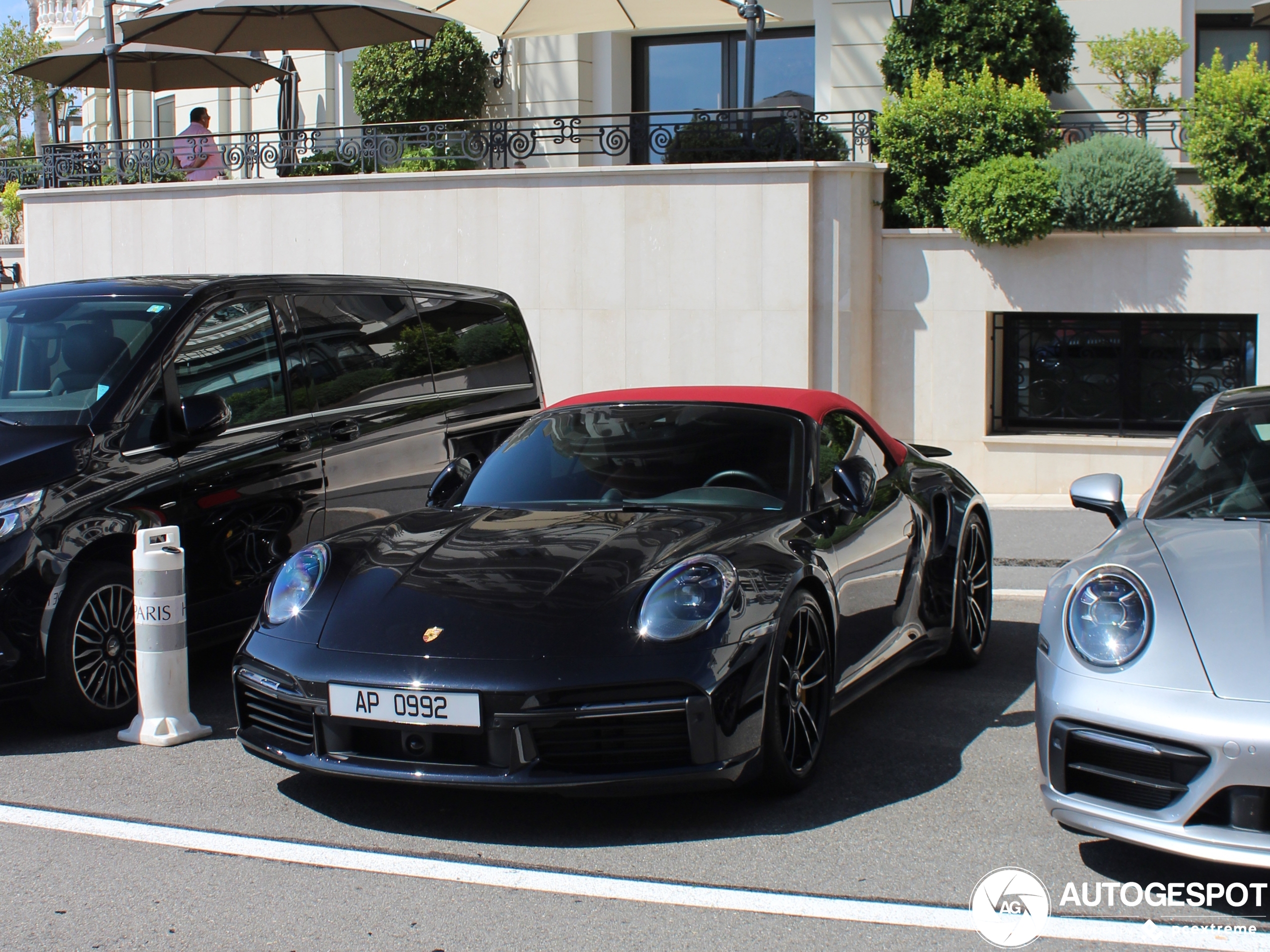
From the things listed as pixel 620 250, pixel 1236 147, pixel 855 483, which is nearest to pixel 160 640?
pixel 855 483

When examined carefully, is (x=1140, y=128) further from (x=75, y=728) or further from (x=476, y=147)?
(x=75, y=728)

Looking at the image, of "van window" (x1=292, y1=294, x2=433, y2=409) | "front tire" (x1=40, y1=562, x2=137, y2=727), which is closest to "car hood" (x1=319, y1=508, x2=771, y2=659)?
"front tire" (x1=40, y1=562, x2=137, y2=727)

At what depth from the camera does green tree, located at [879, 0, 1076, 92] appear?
1359 centimetres

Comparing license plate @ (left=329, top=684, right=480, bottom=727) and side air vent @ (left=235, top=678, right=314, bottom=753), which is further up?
license plate @ (left=329, top=684, right=480, bottom=727)

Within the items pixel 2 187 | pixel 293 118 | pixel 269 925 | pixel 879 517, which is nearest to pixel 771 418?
pixel 879 517

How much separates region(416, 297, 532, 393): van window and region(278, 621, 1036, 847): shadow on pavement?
341cm

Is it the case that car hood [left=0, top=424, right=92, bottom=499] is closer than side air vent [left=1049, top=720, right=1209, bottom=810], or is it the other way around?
side air vent [left=1049, top=720, right=1209, bottom=810]

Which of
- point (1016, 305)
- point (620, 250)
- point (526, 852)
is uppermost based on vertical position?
point (620, 250)

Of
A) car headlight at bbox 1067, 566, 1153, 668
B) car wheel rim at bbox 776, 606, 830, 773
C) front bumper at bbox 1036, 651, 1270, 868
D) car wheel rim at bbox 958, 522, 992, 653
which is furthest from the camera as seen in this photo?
car wheel rim at bbox 958, 522, 992, 653

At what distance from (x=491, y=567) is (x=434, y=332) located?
353cm

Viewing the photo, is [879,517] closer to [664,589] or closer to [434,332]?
[664,589]

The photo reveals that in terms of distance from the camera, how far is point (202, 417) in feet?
18.4

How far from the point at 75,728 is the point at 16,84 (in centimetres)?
3078

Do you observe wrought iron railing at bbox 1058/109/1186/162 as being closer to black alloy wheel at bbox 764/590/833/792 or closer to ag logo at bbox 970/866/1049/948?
black alloy wheel at bbox 764/590/833/792
